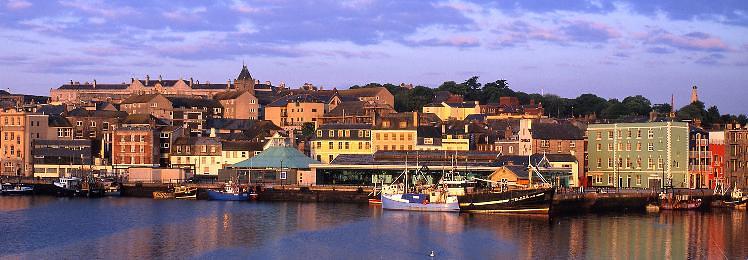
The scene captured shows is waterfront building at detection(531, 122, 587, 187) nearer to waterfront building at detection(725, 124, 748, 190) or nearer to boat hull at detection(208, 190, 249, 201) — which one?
waterfront building at detection(725, 124, 748, 190)

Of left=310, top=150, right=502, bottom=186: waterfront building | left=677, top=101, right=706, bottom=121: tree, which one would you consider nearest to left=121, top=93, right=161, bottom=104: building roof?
left=310, top=150, right=502, bottom=186: waterfront building

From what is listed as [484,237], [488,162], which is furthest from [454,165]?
[484,237]

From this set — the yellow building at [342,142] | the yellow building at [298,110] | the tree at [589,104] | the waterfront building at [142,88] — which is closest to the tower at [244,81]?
the waterfront building at [142,88]

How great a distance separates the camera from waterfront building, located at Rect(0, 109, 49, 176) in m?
106

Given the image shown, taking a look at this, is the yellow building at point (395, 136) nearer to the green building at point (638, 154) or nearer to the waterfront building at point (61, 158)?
the green building at point (638, 154)

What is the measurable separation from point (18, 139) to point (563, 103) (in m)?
72.7

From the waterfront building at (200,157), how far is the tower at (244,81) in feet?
178

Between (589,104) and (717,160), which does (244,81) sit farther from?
(717,160)

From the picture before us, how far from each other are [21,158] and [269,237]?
53.6 metres

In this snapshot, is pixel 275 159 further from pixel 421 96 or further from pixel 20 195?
pixel 421 96

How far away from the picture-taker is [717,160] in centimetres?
9194

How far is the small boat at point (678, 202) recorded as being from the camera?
7994cm

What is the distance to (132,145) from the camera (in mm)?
105125

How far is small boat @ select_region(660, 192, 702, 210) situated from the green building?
8.66 metres
